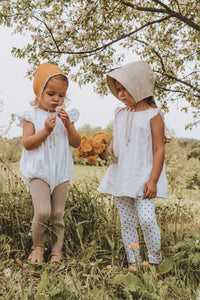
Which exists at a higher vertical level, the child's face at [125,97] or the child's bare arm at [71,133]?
the child's face at [125,97]

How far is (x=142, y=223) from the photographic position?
8.00 ft

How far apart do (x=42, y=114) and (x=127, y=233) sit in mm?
1268

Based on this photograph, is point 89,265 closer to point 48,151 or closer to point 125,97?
point 48,151

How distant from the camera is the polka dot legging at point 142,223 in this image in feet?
7.95

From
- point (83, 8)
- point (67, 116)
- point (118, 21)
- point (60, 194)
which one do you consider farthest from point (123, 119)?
point (118, 21)

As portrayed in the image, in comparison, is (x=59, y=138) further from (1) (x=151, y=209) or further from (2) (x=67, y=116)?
(1) (x=151, y=209)

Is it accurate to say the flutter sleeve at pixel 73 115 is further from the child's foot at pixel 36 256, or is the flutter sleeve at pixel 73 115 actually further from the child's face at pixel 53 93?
the child's foot at pixel 36 256

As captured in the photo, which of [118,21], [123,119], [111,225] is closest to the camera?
[123,119]

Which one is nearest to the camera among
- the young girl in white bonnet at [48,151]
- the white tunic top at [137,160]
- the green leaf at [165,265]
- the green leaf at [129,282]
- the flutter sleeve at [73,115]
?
the green leaf at [129,282]

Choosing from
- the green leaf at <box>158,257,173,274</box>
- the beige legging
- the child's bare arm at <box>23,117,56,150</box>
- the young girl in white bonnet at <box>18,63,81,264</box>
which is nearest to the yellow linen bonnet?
the young girl in white bonnet at <box>18,63,81,264</box>

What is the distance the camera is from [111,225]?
3221mm

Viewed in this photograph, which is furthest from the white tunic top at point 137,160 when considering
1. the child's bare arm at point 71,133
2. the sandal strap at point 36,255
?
the sandal strap at point 36,255

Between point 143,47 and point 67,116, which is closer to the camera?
point 67,116

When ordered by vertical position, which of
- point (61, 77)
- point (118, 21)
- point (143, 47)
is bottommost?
point (61, 77)
